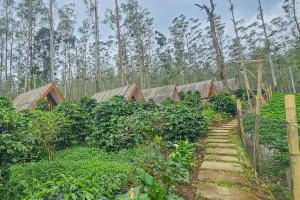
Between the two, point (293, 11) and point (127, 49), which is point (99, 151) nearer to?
point (127, 49)

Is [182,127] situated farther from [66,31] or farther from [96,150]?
[66,31]

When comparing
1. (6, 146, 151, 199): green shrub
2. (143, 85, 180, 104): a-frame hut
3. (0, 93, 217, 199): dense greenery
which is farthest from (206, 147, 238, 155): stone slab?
(143, 85, 180, 104): a-frame hut

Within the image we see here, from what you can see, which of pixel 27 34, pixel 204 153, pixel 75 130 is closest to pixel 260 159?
pixel 204 153

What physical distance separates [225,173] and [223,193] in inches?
41.7

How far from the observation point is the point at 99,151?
852cm

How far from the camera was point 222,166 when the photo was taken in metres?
5.84

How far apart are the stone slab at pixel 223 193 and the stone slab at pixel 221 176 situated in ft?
1.20

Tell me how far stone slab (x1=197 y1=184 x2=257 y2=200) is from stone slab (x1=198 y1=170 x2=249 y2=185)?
37 centimetres

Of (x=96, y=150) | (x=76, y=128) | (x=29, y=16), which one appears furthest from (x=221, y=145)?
(x=29, y=16)

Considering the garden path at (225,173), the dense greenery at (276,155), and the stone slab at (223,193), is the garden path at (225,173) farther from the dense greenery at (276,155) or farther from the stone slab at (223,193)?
the dense greenery at (276,155)

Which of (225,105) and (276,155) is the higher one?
(225,105)

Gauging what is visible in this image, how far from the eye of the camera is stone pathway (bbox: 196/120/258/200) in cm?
436

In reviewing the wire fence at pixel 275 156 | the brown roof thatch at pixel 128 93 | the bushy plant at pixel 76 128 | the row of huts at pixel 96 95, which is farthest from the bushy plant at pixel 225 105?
the wire fence at pixel 275 156

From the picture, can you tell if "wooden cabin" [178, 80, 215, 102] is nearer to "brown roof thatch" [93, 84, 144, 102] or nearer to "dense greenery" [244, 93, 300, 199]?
"brown roof thatch" [93, 84, 144, 102]
